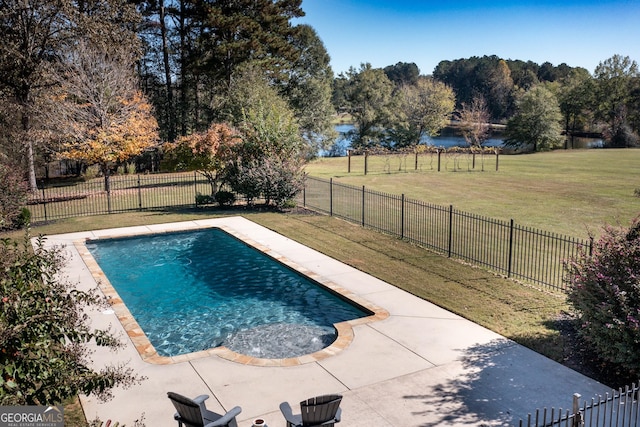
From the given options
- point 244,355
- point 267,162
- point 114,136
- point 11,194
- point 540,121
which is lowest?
point 244,355

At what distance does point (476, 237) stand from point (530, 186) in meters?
14.2

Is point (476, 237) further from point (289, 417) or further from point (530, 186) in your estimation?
point (530, 186)

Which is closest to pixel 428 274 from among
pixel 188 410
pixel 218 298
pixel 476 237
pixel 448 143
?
pixel 476 237

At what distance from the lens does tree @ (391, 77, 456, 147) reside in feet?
202

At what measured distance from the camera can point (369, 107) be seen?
61.8 m

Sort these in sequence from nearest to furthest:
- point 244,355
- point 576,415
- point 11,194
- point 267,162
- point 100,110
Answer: point 576,415, point 244,355, point 11,194, point 267,162, point 100,110

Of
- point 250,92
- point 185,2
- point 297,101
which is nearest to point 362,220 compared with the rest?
point 250,92

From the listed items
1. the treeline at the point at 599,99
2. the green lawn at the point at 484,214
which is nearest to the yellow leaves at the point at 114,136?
the green lawn at the point at 484,214

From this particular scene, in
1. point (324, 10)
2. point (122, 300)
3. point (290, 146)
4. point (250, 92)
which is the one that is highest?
point (324, 10)

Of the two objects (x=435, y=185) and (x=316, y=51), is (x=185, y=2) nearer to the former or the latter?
(x=316, y=51)

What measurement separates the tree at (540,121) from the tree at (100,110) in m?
44.3

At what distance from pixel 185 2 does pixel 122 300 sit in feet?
106

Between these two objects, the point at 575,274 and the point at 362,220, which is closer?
the point at 575,274

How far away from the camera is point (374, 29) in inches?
2510
